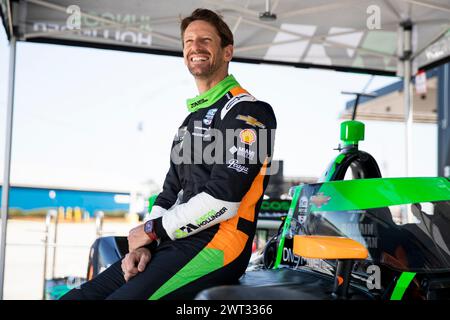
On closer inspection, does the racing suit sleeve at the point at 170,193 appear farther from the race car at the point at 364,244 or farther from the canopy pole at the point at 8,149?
the canopy pole at the point at 8,149

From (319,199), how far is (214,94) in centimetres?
72

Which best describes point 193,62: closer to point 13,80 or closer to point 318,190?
point 318,190

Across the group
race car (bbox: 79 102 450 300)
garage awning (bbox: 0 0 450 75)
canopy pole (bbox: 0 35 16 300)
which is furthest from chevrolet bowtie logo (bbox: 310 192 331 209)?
canopy pole (bbox: 0 35 16 300)

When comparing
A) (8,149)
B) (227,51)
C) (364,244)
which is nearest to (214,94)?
(227,51)

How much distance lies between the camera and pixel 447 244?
192 cm

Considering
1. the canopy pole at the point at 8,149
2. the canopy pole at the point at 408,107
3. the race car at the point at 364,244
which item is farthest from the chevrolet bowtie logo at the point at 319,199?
the canopy pole at the point at 408,107

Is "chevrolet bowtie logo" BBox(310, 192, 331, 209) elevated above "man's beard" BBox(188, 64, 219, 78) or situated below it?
below

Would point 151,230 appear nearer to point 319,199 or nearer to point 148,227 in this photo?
point 148,227

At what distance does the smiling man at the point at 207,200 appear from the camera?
159 centimetres

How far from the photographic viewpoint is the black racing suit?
5.19 feet

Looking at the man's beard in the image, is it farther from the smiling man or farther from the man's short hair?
the man's short hair

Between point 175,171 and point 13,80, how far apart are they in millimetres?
4246
